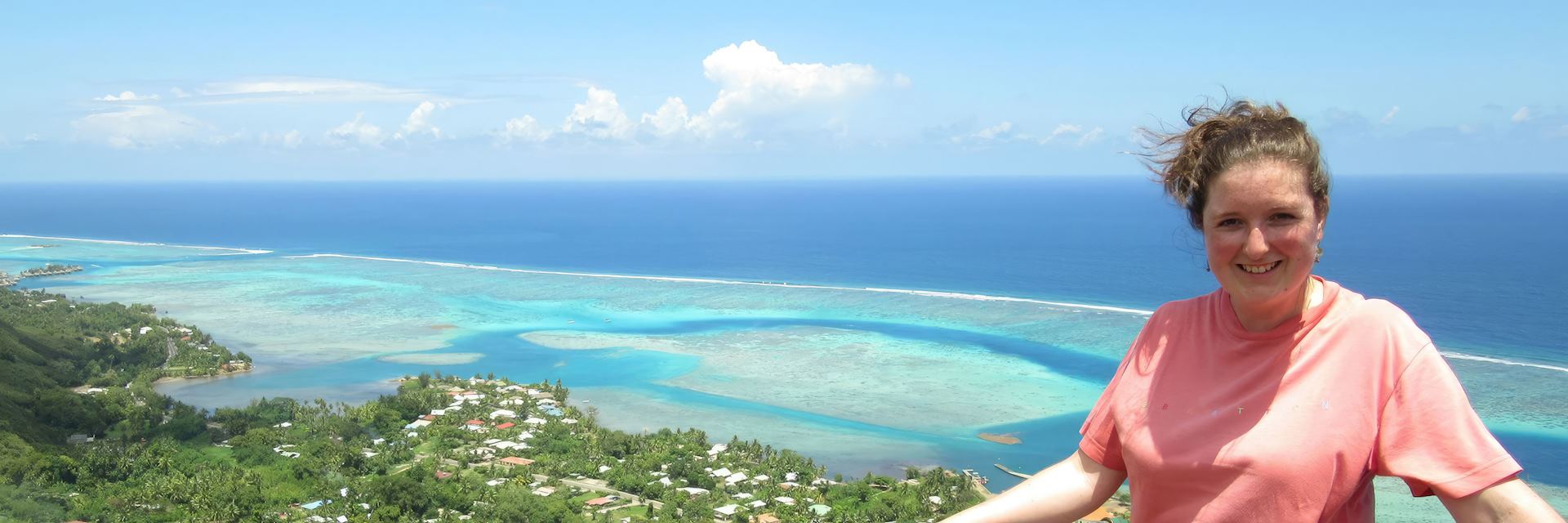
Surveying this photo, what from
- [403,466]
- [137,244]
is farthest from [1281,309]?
[137,244]

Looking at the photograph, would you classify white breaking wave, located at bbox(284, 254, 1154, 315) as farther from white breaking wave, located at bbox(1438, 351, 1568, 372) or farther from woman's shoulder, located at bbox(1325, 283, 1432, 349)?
woman's shoulder, located at bbox(1325, 283, 1432, 349)

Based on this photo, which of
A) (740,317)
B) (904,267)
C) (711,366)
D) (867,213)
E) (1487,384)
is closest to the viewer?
(1487,384)

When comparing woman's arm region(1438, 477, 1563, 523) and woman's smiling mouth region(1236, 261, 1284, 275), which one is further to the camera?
woman's smiling mouth region(1236, 261, 1284, 275)

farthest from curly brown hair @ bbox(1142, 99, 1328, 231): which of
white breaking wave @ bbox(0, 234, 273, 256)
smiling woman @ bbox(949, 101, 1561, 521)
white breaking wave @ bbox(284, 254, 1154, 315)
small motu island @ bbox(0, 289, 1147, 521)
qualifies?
white breaking wave @ bbox(0, 234, 273, 256)

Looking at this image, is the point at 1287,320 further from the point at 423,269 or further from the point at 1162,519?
the point at 423,269

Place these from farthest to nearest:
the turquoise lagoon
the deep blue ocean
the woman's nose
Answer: the deep blue ocean → the turquoise lagoon → the woman's nose

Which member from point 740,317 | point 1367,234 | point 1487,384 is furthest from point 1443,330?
point 1367,234

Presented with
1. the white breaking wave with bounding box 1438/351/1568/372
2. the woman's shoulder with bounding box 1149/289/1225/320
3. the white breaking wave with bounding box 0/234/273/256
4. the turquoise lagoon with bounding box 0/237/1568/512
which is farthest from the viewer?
the white breaking wave with bounding box 0/234/273/256
